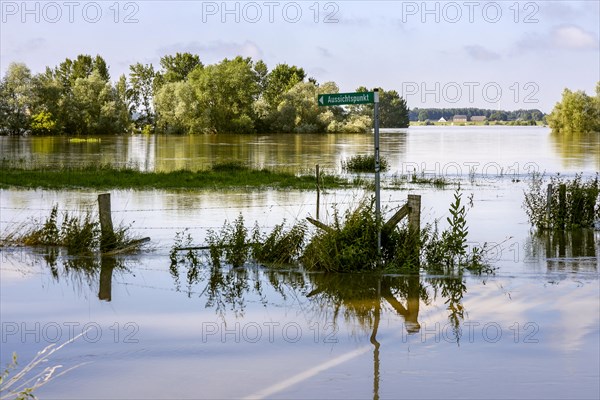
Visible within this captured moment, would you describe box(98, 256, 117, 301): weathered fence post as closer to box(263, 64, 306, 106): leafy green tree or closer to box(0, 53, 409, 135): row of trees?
box(0, 53, 409, 135): row of trees

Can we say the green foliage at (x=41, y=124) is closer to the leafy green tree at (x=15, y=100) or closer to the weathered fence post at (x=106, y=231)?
the leafy green tree at (x=15, y=100)

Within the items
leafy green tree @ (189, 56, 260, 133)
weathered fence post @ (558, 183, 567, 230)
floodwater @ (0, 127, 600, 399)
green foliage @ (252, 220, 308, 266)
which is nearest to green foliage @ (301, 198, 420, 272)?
floodwater @ (0, 127, 600, 399)

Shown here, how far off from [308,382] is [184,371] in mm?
1409

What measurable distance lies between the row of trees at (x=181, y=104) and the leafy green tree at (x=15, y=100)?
0.53 feet

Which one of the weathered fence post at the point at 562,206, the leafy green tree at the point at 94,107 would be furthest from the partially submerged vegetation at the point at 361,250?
the leafy green tree at the point at 94,107

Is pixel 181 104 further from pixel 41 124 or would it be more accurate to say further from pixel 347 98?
pixel 347 98

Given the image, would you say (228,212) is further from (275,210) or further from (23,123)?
(23,123)

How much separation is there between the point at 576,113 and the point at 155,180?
135023 millimetres

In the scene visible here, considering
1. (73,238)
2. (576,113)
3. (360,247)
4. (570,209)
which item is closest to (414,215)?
(360,247)

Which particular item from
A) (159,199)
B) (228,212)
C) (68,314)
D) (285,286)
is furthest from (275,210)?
(68,314)

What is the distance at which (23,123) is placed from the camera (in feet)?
428

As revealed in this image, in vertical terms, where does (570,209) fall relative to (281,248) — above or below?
above

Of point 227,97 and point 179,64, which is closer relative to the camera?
point 227,97

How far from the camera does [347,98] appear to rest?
1258cm
